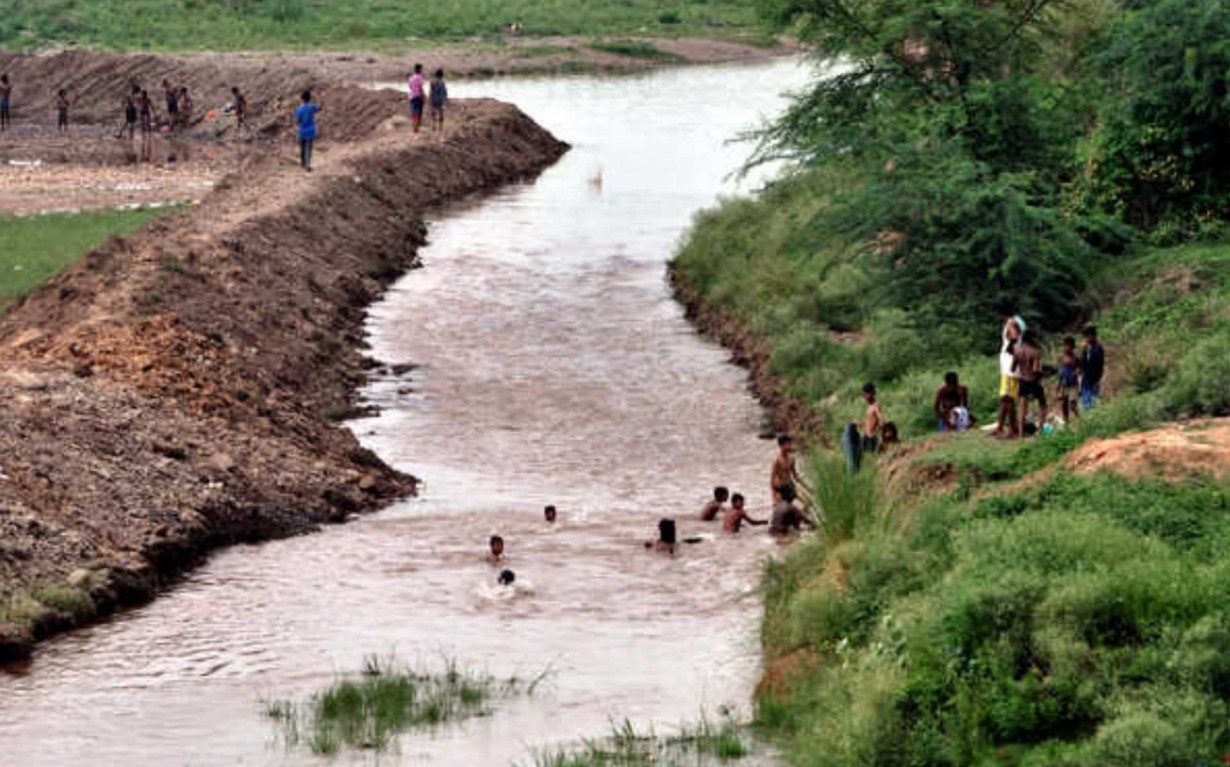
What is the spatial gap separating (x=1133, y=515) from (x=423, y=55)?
6010cm

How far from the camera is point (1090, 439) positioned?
20469 millimetres

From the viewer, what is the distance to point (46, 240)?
39281 millimetres

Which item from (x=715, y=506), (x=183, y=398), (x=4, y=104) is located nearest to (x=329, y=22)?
(x=4, y=104)

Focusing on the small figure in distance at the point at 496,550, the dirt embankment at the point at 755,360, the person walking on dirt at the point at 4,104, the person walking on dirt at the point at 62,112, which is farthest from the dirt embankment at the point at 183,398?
the person walking on dirt at the point at 4,104

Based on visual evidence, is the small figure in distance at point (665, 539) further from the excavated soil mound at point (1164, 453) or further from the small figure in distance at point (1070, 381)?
the excavated soil mound at point (1164, 453)

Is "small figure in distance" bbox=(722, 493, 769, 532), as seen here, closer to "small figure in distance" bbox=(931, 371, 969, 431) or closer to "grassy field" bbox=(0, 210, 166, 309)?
"small figure in distance" bbox=(931, 371, 969, 431)

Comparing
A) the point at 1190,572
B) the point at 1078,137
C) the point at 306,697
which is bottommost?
the point at 306,697

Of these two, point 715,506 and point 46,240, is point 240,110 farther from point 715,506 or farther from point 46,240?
point 715,506

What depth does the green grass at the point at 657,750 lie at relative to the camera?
55.9ft

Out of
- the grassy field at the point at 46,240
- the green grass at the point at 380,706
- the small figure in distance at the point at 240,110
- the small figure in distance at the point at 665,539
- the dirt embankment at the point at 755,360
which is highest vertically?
the small figure in distance at the point at 240,110

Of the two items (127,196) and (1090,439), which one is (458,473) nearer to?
(1090,439)

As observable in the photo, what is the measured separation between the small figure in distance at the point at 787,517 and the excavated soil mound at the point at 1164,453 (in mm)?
4240

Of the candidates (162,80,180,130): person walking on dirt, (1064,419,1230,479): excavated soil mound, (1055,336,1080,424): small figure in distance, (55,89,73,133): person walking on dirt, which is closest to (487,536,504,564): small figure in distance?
(1055,336,1080,424): small figure in distance

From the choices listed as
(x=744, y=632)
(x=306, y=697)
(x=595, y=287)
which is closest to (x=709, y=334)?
(x=595, y=287)
